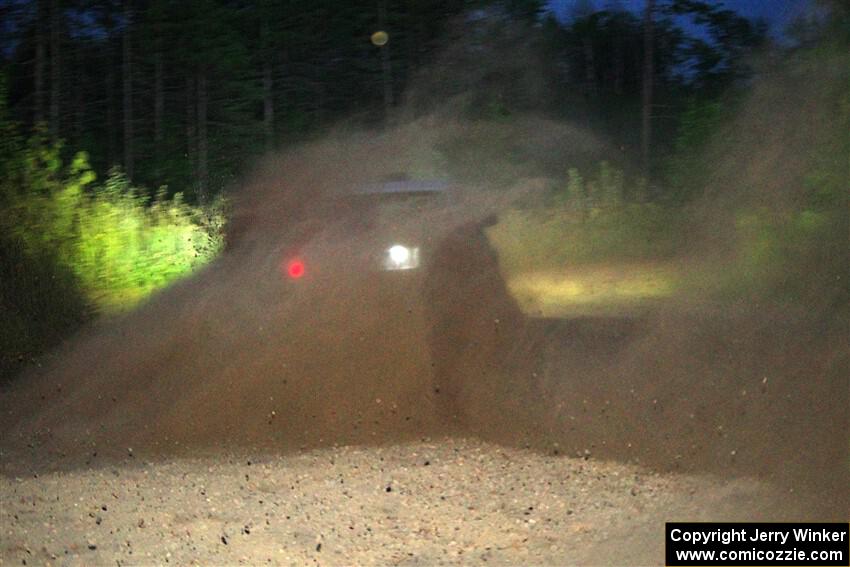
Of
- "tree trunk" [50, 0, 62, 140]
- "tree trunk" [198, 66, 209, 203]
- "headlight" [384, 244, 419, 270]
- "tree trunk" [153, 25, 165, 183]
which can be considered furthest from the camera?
"tree trunk" [153, 25, 165, 183]

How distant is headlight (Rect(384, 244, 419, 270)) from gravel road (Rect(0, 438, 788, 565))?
113 inches

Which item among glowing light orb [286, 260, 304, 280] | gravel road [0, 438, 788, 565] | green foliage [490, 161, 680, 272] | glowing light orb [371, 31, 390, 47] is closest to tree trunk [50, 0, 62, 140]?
glowing light orb [371, 31, 390, 47]

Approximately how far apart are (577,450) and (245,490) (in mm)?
2437

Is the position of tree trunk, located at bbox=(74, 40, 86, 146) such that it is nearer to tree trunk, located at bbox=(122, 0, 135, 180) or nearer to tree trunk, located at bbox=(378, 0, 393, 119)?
tree trunk, located at bbox=(122, 0, 135, 180)

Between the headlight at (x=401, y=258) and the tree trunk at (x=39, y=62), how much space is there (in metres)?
13.2

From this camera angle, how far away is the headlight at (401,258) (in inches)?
374

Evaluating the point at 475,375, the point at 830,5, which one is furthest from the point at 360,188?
the point at 830,5

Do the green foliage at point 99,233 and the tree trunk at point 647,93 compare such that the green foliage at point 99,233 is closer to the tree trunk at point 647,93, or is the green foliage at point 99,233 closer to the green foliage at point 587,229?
the green foliage at point 587,229

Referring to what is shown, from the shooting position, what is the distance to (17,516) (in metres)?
5.85

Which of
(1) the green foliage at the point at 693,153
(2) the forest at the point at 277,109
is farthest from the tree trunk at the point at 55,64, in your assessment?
(1) the green foliage at the point at 693,153

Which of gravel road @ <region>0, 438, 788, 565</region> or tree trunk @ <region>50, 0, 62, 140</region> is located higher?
tree trunk @ <region>50, 0, 62, 140</region>

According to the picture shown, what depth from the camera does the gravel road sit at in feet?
16.7

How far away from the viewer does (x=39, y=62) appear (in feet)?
64.7

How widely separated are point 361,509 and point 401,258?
4.12 meters
